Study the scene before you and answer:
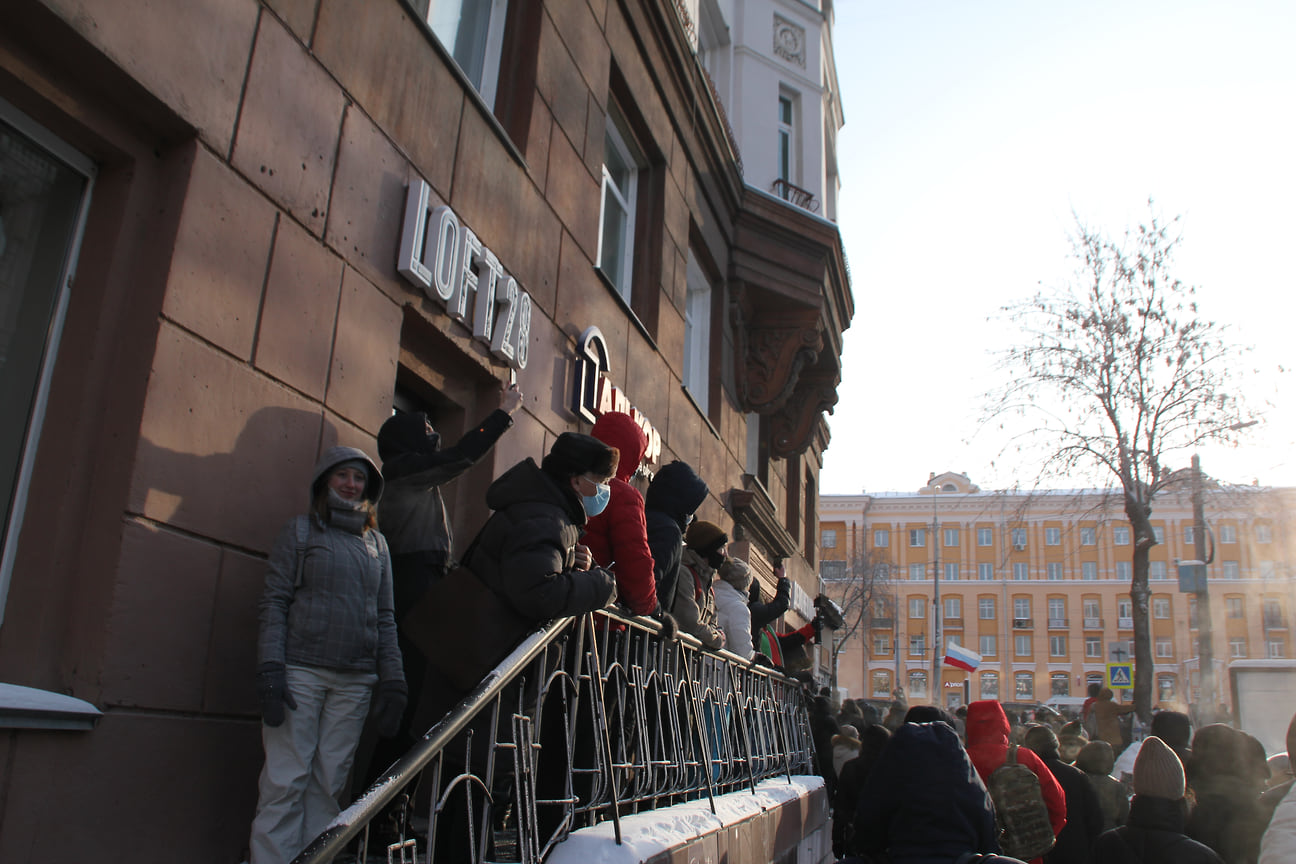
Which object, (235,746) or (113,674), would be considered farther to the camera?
(235,746)

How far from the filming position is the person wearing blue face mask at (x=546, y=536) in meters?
3.38

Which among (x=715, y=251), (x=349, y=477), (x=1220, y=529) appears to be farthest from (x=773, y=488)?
(x=1220, y=529)

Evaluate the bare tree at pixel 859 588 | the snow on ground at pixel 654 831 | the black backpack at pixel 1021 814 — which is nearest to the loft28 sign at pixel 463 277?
the snow on ground at pixel 654 831

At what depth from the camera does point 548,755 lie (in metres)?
3.67

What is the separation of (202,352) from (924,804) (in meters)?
3.28

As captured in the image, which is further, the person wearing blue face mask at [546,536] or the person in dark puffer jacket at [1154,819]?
the person in dark puffer jacket at [1154,819]

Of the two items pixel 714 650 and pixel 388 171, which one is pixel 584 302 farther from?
pixel 714 650

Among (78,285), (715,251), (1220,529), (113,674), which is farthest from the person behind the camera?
(1220,529)

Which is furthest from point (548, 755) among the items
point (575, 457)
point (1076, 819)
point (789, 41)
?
point (789, 41)

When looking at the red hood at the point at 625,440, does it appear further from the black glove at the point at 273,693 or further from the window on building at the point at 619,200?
the window on building at the point at 619,200

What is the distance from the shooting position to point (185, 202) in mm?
3648

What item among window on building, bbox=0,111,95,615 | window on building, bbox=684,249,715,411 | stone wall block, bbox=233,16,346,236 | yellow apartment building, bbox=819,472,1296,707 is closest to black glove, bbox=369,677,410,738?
window on building, bbox=0,111,95,615

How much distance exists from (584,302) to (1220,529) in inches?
2729

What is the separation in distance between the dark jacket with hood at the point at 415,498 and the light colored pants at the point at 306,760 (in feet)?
2.36
